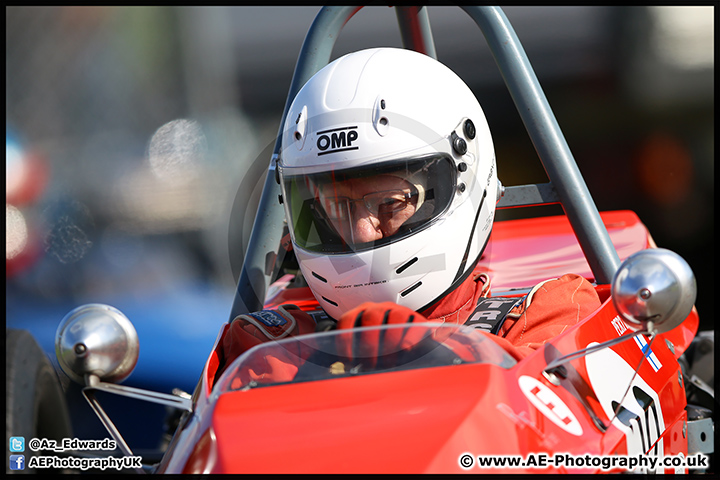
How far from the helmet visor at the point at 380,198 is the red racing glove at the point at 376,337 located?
0.51 meters

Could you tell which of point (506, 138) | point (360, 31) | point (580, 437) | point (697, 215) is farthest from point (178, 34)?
point (580, 437)

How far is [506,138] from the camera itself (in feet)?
26.4

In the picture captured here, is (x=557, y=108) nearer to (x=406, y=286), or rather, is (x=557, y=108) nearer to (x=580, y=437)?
(x=406, y=286)

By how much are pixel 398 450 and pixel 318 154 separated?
0.96 m

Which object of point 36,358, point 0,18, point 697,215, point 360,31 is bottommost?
point 697,215

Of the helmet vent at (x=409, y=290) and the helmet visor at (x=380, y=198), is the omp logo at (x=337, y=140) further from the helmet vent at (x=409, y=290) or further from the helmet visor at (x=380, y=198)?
the helmet vent at (x=409, y=290)

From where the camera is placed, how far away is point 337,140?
6.04ft

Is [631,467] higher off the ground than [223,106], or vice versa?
[223,106]

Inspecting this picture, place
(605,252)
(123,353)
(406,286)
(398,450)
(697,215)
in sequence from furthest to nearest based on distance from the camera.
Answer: (697,215)
(605,252)
(406,286)
(123,353)
(398,450)

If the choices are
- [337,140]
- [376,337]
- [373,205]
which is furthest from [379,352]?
[337,140]

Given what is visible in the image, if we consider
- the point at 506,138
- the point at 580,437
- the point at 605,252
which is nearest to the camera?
the point at 580,437

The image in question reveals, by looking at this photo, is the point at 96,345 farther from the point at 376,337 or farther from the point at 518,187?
the point at 518,187

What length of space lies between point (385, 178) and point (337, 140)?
6.4 inches

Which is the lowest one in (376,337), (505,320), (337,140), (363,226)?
(505,320)
